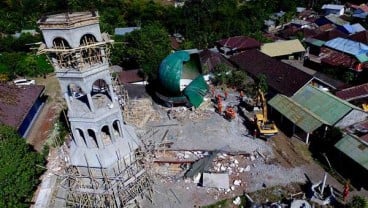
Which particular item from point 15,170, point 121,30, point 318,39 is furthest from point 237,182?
point 121,30

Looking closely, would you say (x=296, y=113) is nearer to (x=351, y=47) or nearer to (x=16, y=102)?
(x=351, y=47)

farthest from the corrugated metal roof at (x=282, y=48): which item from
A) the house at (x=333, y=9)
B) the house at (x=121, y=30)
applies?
the house at (x=333, y=9)

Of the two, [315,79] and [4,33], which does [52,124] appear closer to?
[315,79]

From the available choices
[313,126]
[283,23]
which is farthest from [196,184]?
[283,23]

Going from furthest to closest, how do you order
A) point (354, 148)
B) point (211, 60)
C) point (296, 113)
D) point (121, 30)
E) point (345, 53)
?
point (121, 30), point (345, 53), point (211, 60), point (296, 113), point (354, 148)

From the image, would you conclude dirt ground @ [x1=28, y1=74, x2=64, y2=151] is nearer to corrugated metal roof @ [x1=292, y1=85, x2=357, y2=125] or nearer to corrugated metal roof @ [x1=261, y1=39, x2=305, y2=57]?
corrugated metal roof @ [x1=292, y1=85, x2=357, y2=125]

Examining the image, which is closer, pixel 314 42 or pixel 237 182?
pixel 237 182
